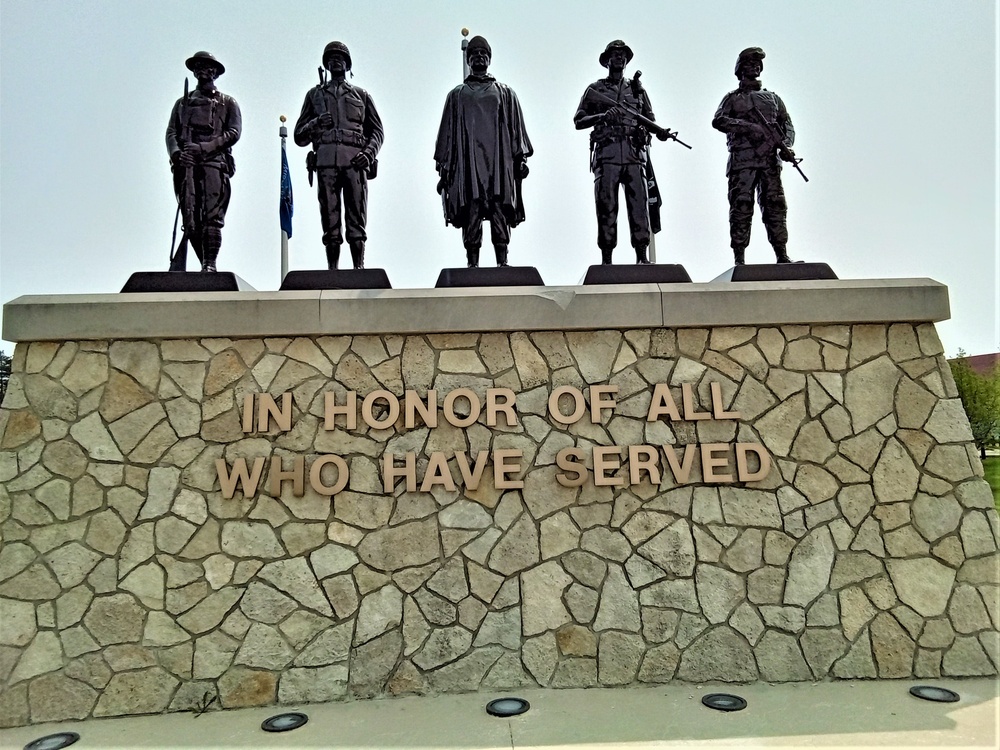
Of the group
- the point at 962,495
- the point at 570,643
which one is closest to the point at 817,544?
the point at 962,495

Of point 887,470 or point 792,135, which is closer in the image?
point 887,470

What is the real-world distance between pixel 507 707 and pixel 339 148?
14.1 feet

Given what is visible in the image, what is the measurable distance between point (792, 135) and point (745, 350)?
214 centimetres

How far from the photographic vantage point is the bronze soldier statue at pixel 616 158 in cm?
555

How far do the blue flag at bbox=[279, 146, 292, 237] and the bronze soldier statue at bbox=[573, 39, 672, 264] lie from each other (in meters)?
5.42

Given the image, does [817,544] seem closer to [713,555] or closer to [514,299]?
[713,555]

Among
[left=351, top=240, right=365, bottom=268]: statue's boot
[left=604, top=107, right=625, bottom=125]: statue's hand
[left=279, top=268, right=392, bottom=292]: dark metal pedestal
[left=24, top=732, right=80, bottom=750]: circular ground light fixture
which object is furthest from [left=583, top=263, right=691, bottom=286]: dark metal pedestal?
[left=24, top=732, right=80, bottom=750]: circular ground light fixture

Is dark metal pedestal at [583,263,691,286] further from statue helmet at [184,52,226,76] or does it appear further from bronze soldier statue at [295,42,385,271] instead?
statue helmet at [184,52,226,76]

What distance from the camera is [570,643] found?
4.36 meters

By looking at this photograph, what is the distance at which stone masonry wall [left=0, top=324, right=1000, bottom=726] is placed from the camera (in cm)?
426

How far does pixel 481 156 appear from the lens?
550 cm

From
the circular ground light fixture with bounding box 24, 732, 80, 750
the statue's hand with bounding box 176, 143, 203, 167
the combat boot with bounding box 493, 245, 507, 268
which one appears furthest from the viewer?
the combat boot with bounding box 493, 245, 507, 268

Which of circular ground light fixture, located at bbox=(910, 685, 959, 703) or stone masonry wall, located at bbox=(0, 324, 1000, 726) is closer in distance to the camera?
circular ground light fixture, located at bbox=(910, 685, 959, 703)

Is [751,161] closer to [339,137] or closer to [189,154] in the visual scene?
[339,137]
